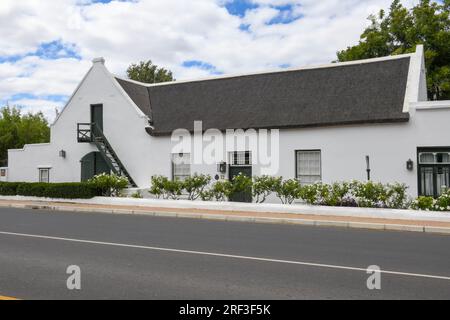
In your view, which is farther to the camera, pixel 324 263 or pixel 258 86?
pixel 258 86

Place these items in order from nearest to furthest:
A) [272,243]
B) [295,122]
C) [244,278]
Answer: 1. [244,278]
2. [272,243]
3. [295,122]

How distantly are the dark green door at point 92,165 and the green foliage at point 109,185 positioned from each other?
4.26 meters

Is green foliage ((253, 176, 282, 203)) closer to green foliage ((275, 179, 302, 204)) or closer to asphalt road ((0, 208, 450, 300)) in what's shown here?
green foliage ((275, 179, 302, 204))

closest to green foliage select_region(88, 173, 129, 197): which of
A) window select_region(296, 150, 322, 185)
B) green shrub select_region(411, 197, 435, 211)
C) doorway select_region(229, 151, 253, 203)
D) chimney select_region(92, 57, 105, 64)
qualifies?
doorway select_region(229, 151, 253, 203)

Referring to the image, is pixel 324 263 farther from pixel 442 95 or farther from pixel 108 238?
pixel 442 95

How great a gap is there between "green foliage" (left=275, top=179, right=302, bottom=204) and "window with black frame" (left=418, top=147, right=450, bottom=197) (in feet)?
17.0

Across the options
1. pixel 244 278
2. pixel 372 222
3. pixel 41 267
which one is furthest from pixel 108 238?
pixel 372 222

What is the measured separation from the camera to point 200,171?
74.4ft

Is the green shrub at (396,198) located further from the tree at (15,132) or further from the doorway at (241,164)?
the tree at (15,132)

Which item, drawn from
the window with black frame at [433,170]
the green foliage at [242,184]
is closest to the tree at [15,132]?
the green foliage at [242,184]

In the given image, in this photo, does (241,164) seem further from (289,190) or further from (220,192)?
(289,190)

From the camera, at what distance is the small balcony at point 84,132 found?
2566 centimetres
